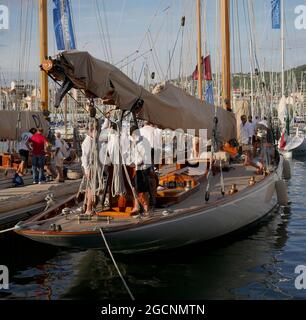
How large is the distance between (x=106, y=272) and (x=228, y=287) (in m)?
2.27

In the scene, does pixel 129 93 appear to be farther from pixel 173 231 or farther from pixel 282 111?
pixel 282 111

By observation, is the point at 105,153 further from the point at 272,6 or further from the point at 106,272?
the point at 272,6

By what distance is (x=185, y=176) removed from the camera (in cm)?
1298

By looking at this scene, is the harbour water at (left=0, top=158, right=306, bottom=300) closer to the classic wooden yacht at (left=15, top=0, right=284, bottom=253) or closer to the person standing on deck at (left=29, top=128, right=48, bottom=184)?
the classic wooden yacht at (left=15, top=0, right=284, bottom=253)

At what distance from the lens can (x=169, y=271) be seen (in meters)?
10.4

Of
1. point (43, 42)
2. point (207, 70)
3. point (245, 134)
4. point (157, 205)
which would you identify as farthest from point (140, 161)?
point (207, 70)

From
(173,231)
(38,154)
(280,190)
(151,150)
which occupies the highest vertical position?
(151,150)

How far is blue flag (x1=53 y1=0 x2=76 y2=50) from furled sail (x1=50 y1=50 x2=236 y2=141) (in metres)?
8.26

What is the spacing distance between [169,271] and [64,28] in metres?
11.5

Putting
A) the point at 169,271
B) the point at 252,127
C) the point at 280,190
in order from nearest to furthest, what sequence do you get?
the point at 169,271
the point at 280,190
the point at 252,127

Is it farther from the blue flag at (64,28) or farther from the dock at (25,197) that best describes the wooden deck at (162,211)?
the blue flag at (64,28)

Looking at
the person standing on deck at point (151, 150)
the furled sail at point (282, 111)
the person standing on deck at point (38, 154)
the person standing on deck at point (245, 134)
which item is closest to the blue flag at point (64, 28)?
the person standing on deck at point (38, 154)

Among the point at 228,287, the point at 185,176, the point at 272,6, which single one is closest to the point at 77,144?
the point at 185,176
